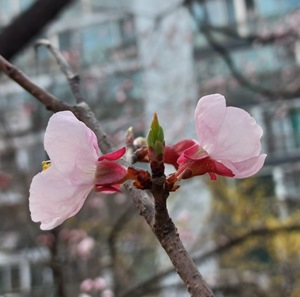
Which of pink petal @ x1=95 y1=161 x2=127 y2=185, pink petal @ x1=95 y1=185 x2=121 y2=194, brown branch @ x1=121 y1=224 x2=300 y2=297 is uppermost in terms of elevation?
pink petal @ x1=95 y1=161 x2=127 y2=185

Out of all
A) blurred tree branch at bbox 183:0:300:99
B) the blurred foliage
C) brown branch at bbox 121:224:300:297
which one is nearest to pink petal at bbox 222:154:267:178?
brown branch at bbox 121:224:300:297

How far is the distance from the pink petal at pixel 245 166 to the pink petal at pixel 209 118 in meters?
0.03

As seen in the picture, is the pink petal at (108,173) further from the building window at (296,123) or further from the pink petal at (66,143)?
the building window at (296,123)

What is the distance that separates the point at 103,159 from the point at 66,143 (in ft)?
0.12

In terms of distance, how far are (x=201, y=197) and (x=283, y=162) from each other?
3.10 metres

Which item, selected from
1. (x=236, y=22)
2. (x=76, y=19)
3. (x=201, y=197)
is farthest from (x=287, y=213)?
(x=76, y=19)

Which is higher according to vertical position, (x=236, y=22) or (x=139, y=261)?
(x=236, y=22)

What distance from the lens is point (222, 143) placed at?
0.45 meters

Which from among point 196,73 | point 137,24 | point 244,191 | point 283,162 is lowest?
point 283,162

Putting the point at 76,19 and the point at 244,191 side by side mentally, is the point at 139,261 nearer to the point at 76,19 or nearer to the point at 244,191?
the point at 244,191

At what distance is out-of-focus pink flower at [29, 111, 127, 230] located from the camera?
42 centimetres

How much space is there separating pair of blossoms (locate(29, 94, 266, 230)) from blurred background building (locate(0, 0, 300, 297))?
9.82ft

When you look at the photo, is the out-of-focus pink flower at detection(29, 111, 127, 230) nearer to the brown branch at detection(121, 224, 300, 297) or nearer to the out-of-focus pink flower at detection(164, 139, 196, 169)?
the out-of-focus pink flower at detection(164, 139, 196, 169)

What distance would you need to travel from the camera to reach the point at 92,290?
10.7 ft
